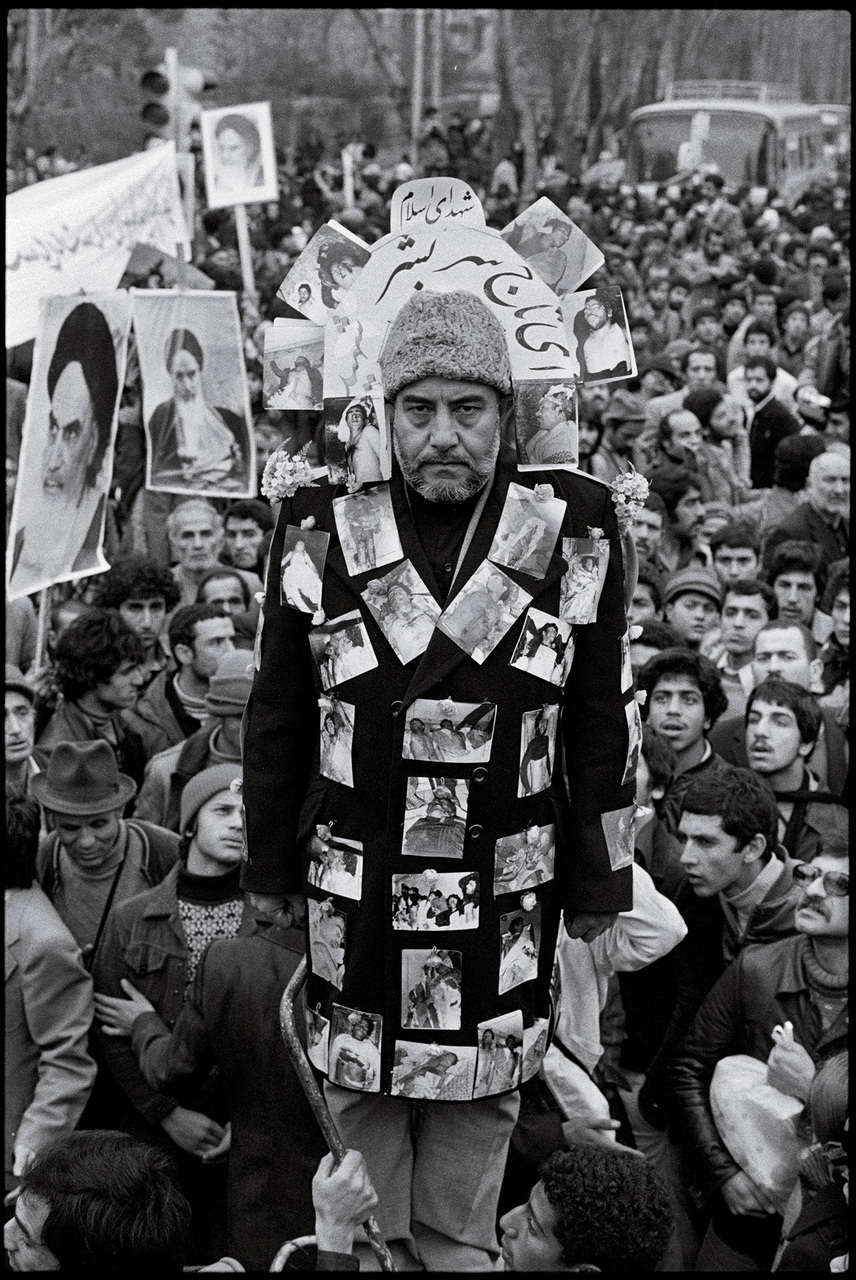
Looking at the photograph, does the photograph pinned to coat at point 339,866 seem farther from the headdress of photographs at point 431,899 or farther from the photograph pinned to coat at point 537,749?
the photograph pinned to coat at point 537,749

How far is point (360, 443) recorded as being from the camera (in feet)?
11.2

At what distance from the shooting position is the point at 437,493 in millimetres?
3281

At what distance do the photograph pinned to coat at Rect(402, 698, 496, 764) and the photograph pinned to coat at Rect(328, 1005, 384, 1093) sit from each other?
52 centimetres

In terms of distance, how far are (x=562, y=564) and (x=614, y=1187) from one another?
1.16m

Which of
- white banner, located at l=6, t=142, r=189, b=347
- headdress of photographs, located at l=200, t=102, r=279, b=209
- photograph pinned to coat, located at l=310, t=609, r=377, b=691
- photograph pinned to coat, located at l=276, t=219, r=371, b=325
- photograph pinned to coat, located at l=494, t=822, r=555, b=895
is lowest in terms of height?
photograph pinned to coat, located at l=494, t=822, r=555, b=895

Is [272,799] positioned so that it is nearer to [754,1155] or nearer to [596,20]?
[754,1155]

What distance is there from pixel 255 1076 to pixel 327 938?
515mm

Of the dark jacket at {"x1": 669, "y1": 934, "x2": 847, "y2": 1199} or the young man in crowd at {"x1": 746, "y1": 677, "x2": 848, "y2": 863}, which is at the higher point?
the young man in crowd at {"x1": 746, "y1": 677, "x2": 848, "y2": 863}

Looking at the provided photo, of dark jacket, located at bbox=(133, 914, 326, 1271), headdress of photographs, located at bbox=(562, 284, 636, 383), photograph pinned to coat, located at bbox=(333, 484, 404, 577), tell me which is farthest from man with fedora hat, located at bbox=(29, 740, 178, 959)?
headdress of photographs, located at bbox=(562, 284, 636, 383)

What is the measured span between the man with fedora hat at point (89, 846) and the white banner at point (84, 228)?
3.96 m

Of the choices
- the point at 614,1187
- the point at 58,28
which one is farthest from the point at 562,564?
the point at 58,28

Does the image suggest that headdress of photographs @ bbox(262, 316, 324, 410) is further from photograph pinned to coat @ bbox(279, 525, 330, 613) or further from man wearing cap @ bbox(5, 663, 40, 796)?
man wearing cap @ bbox(5, 663, 40, 796)

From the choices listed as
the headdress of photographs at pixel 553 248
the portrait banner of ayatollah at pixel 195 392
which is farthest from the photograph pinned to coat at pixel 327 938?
the portrait banner of ayatollah at pixel 195 392

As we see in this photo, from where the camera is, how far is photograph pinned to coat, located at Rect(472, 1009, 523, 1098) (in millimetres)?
3338
